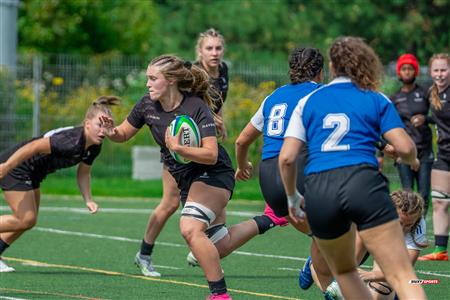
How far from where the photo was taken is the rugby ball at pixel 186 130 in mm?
8398

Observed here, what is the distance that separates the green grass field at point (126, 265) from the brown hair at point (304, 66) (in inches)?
78.5

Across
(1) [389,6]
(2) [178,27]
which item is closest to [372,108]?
(1) [389,6]

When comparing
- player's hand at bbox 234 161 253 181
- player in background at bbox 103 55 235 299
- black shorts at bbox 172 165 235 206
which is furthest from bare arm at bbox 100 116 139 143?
player's hand at bbox 234 161 253 181

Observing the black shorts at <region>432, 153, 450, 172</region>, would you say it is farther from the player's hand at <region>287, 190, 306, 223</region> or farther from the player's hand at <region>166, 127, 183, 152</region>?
the player's hand at <region>287, 190, 306, 223</region>

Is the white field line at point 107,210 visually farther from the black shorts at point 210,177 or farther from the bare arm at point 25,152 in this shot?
the black shorts at point 210,177

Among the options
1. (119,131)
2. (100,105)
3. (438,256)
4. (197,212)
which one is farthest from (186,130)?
(438,256)

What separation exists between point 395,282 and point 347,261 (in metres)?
0.37

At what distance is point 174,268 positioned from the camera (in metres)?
11.5

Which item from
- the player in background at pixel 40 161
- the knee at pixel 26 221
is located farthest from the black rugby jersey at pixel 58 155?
the knee at pixel 26 221

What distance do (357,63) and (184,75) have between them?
2401 mm

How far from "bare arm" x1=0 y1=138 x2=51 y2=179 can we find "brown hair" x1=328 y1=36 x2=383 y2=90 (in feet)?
13.6

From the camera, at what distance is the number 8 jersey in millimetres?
6551

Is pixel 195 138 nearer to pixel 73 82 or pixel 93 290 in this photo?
pixel 93 290

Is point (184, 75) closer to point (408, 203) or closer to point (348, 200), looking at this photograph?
point (408, 203)
